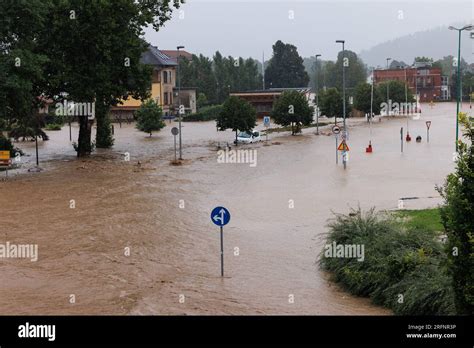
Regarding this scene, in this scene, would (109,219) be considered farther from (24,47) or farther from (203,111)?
(203,111)

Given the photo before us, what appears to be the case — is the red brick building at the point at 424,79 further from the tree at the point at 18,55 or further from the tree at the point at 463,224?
the tree at the point at 463,224

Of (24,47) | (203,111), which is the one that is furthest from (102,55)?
(203,111)

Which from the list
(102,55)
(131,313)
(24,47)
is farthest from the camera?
(102,55)

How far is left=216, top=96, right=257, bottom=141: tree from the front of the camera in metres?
51.4

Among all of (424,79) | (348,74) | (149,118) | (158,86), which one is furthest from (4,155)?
(348,74)

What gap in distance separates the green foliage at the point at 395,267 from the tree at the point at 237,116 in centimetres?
3527

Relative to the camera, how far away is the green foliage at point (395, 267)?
38.3ft

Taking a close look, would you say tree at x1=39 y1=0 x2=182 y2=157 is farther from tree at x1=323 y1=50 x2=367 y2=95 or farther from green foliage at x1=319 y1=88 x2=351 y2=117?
tree at x1=323 y1=50 x2=367 y2=95

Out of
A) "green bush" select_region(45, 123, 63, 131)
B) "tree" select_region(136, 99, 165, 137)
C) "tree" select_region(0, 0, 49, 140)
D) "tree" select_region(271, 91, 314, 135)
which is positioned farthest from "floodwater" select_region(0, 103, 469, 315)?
"green bush" select_region(45, 123, 63, 131)

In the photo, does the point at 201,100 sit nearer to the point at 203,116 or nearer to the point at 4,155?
the point at 203,116

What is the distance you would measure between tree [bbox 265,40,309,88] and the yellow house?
96.1 ft

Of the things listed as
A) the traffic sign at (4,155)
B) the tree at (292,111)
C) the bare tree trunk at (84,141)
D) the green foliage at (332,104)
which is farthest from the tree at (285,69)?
the traffic sign at (4,155)

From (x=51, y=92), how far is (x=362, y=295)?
29206 millimetres

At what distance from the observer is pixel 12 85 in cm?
2944
